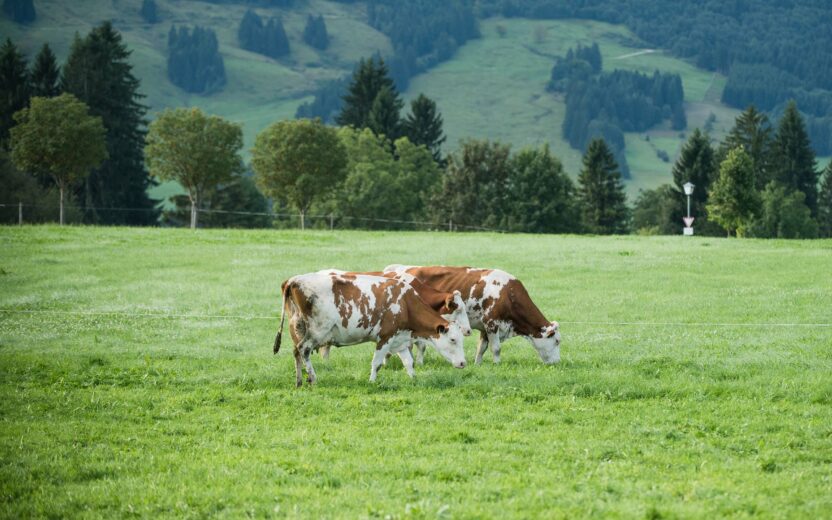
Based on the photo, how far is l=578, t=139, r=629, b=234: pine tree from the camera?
5453 inches

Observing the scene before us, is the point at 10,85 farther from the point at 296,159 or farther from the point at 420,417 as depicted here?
the point at 420,417

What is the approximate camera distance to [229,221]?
116 metres

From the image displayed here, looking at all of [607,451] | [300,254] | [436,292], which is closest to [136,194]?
[300,254]

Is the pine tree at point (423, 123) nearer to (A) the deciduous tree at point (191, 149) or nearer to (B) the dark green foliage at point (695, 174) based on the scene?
(B) the dark green foliage at point (695, 174)

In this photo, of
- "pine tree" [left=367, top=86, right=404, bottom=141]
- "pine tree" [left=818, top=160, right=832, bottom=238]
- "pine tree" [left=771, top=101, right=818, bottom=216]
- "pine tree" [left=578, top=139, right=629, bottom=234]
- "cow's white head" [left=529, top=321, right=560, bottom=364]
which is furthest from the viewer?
"pine tree" [left=818, top=160, right=832, bottom=238]

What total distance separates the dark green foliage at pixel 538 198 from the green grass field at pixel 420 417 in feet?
282

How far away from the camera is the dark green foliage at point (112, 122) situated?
114 m

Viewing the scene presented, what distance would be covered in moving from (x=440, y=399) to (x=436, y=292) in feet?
12.1

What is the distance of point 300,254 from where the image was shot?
46.7 meters

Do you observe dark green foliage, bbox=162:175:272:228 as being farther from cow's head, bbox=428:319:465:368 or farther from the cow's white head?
cow's head, bbox=428:319:465:368

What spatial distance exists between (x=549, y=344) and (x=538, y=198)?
10068 cm

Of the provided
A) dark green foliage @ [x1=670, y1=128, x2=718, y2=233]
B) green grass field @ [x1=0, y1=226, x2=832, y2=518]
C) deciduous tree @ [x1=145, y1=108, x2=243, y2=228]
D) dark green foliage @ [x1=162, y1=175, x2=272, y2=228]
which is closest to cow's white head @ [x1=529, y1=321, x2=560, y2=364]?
green grass field @ [x1=0, y1=226, x2=832, y2=518]

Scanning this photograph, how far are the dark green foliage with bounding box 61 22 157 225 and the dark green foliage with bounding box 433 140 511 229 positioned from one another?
1509 inches

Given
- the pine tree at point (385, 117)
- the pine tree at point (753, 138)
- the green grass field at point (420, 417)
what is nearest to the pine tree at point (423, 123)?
the pine tree at point (385, 117)
